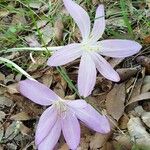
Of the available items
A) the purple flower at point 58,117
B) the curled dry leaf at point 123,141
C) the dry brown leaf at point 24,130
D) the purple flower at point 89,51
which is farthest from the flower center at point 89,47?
the dry brown leaf at point 24,130

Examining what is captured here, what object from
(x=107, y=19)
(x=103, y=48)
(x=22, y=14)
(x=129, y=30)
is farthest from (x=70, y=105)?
(x=22, y=14)

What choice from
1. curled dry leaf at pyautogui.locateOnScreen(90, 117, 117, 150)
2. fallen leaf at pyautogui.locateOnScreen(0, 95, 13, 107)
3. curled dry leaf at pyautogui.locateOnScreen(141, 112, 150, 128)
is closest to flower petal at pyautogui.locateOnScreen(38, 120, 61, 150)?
curled dry leaf at pyautogui.locateOnScreen(90, 117, 117, 150)

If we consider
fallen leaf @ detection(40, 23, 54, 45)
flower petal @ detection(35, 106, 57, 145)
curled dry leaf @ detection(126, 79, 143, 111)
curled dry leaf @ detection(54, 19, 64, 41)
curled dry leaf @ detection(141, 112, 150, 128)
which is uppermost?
flower petal @ detection(35, 106, 57, 145)

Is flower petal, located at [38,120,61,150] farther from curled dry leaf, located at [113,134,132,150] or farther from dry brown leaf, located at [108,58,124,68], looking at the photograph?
dry brown leaf, located at [108,58,124,68]

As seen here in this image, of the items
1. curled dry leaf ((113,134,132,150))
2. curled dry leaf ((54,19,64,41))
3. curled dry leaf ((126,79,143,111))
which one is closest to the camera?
curled dry leaf ((113,134,132,150))

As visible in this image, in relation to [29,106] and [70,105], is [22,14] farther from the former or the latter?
[70,105]

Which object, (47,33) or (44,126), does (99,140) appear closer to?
(44,126)

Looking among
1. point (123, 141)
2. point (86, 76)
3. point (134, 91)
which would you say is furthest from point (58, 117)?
point (134, 91)

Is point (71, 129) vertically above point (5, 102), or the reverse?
point (71, 129)
